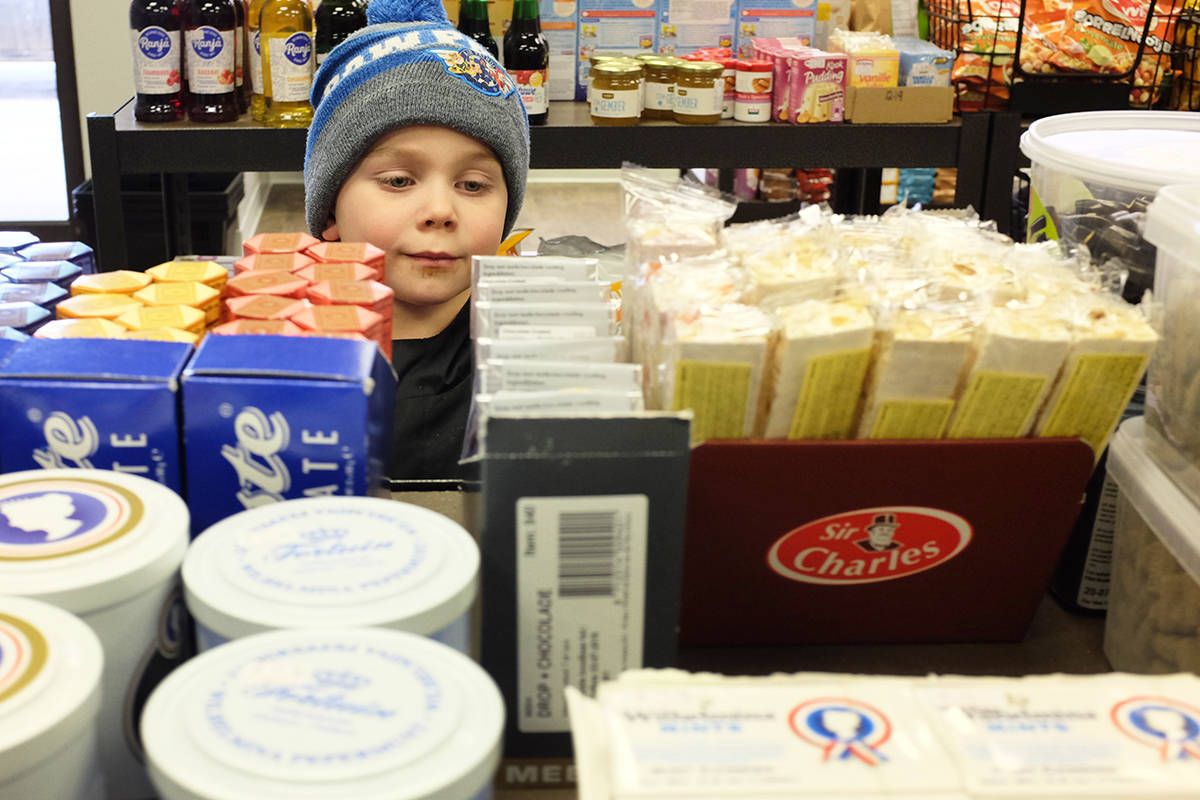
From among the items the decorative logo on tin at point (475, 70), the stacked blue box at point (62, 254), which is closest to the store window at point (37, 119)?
the decorative logo on tin at point (475, 70)

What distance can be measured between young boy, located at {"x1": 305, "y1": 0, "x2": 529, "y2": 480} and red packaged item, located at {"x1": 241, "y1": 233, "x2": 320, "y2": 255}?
0.38 meters

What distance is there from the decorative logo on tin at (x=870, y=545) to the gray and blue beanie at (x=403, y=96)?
948 millimetres

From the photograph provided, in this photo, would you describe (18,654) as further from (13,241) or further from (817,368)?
(13,241)

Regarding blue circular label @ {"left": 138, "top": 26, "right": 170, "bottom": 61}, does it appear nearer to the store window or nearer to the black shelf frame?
the black shelf frame

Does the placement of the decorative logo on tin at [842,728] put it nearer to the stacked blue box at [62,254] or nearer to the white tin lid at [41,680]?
the white tin lid at [41,680]

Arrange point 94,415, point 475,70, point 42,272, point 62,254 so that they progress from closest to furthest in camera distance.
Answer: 1. point 94,415
2. point 42,272
3. point 62,254
4. point 475,70

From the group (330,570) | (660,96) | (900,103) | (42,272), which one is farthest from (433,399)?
(900,103)

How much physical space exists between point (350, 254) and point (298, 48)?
60.9 inches

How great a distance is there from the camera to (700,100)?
9.04ft

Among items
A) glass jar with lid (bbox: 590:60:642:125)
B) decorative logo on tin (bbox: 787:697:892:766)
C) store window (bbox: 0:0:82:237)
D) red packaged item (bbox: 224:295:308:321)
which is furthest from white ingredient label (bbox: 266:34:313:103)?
store window (bbox: 0:0:82:237)

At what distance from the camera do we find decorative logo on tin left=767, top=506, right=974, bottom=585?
866mm

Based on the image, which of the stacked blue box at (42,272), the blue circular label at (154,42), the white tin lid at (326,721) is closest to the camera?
the white tin lid at (326,721)

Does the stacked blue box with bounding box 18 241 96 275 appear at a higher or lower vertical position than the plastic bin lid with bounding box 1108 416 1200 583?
higher

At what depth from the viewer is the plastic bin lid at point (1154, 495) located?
91 cm
